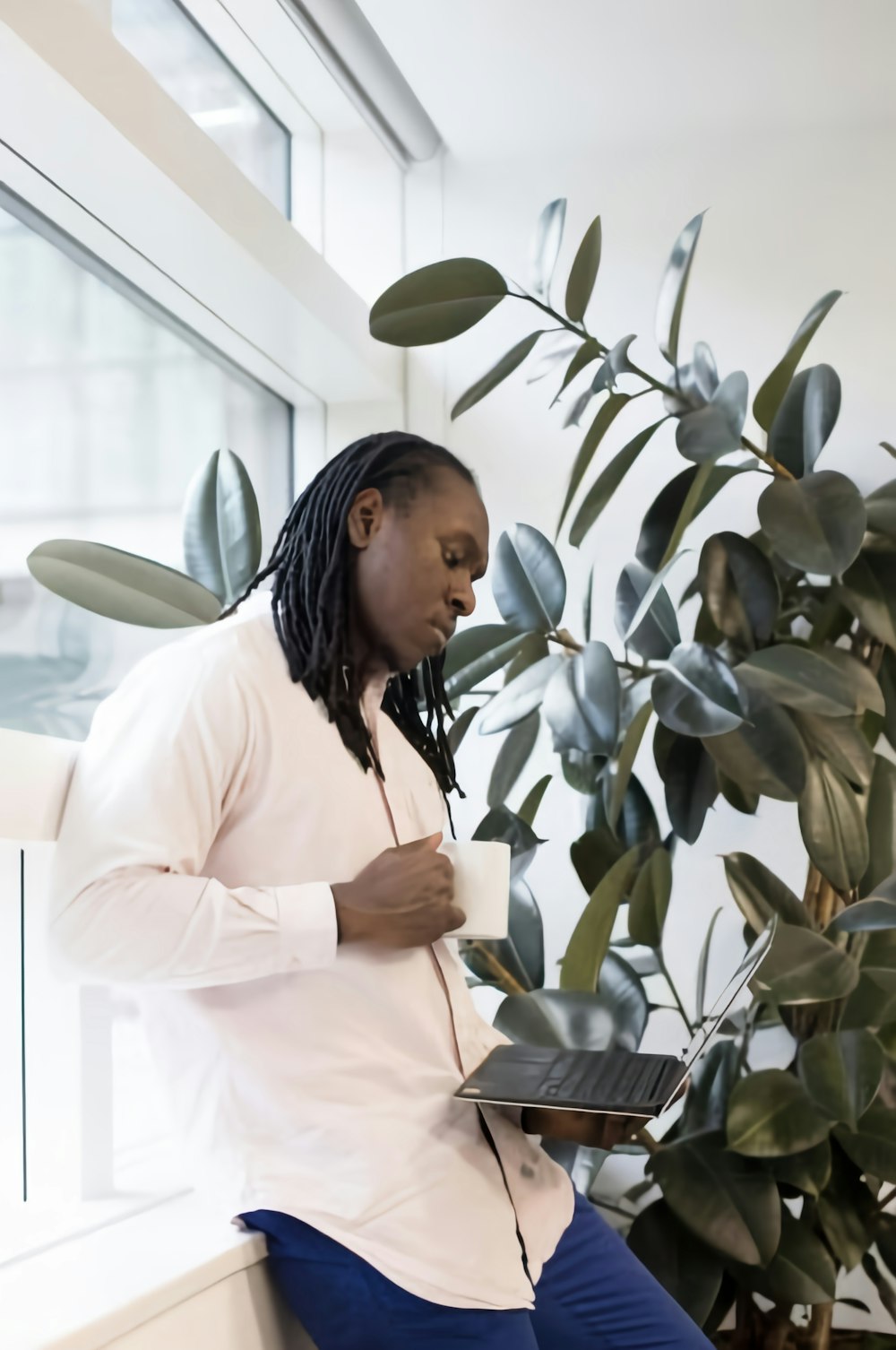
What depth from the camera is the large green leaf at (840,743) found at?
1.79 m

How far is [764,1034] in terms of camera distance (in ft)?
8.02

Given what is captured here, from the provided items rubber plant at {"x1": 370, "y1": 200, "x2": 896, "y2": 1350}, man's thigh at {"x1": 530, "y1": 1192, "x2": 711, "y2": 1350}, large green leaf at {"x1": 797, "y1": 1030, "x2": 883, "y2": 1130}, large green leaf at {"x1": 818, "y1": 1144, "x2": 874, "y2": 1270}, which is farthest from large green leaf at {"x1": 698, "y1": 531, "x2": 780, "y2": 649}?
man's thigh at {"x1": 530, "y1": 1192, "x2": 711, "y2": 1350}

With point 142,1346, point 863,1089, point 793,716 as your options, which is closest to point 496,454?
point 793,716

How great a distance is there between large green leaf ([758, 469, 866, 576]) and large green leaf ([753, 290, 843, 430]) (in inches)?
5.6

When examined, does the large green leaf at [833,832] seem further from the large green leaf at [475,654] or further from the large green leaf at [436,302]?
the large green leaf at [436,302]

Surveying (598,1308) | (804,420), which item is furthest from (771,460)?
(598,1308)

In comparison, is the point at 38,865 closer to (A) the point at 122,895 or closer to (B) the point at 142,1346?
(A) the point at 122,895

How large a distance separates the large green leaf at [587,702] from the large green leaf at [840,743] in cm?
29

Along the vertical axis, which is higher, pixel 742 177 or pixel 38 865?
pixel 742 177

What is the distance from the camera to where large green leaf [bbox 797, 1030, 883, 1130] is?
63.1 inches

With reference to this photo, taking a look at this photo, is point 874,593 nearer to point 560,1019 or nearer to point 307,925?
point 560,1019

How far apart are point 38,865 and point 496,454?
162 centimetres

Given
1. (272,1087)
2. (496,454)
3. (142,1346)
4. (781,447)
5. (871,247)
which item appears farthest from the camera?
(496,454)

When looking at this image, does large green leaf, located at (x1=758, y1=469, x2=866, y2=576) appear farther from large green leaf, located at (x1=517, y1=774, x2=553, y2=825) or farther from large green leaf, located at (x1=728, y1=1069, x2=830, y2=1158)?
large green leaf, located at (x1=728, y1=1069, x2=830, y2=1158)
